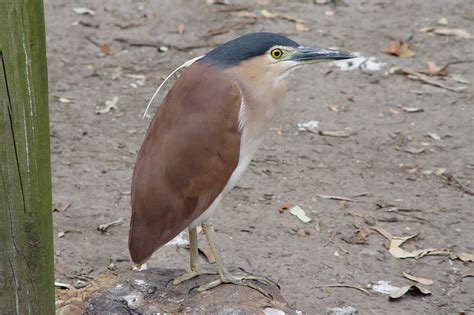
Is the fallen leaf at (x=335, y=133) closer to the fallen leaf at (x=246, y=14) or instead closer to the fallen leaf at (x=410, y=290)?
the fallen leaf at (x=410, y=290)

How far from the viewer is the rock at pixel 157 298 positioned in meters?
3.82

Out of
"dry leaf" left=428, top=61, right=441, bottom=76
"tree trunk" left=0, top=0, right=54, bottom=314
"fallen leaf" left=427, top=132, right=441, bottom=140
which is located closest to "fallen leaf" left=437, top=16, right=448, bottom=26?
"dry leaf" left=428, top=61, right=441, bottom=76

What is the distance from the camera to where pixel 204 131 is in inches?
159

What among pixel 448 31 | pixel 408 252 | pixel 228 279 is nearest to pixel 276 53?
pixel 228 279

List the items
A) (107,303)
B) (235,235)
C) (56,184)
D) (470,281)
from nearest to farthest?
(107,303) → (470,281) → (235,235) → (56,184)

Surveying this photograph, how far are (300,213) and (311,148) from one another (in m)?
1.03

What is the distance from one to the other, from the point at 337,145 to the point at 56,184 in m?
2.33

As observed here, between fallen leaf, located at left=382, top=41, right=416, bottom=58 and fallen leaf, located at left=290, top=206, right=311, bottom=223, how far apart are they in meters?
2.89

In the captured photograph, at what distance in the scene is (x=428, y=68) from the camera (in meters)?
A: 8.13

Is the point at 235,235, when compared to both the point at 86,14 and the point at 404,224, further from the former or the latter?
the point at 86,14

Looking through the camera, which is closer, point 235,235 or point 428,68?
point 235,235

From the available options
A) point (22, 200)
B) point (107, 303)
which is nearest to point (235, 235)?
point (107, 303)

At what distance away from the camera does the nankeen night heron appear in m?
4.03

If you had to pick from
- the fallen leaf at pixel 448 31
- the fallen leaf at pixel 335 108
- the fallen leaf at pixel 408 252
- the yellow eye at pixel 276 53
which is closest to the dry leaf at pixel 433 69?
the fallen leaf at pixel 448 31
